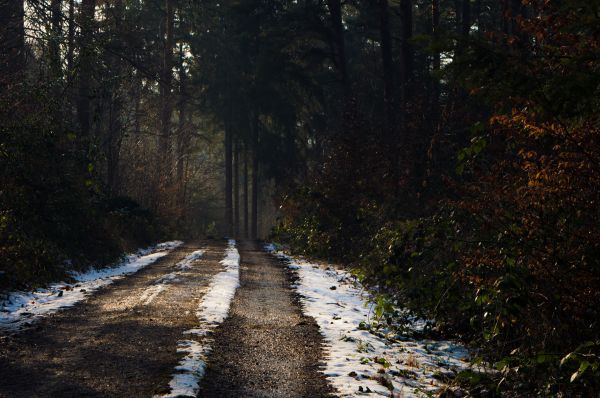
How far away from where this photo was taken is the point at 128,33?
2103 centimetres

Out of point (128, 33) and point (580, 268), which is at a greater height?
point (128, 33)

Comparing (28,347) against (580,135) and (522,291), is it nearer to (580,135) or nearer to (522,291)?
(522,291)

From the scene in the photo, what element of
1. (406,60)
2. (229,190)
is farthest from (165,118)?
(406,60)

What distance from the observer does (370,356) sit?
8.38m

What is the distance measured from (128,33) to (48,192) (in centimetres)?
626

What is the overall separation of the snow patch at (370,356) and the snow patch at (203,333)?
143cm

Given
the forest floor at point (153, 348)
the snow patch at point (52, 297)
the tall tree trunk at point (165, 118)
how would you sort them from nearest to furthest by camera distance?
the forest floor at point (153, 348), the snow patch at point (52, 297), the tall tree trunk at point (165, 118)

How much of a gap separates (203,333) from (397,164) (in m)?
12.3

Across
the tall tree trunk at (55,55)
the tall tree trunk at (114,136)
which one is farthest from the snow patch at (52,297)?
the tall tree trunk at (114,136)

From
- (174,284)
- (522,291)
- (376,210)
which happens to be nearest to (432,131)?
(376,210)

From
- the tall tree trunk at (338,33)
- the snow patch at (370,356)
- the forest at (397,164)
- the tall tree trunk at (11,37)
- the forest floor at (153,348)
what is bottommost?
the snow patch at (370,356)

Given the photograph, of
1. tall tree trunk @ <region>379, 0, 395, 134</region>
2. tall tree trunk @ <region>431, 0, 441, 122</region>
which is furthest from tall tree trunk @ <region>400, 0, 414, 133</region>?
tall tree trunk @ <region>379, 0, 395, 134</region>

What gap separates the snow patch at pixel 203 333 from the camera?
639 centimetres

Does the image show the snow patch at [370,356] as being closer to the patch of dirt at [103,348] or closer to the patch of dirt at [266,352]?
the patch of dirt at [266,352]
